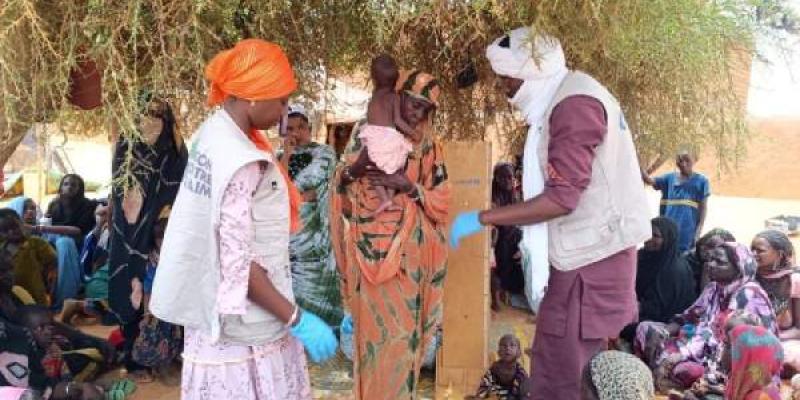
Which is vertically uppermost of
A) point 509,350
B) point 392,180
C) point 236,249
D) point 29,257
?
point 392,180

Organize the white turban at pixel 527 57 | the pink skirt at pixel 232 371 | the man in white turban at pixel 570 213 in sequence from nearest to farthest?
the pink skirt at pixel 232 371
the man in white turban at pixel 570 213
the white turban at pixel 527 57

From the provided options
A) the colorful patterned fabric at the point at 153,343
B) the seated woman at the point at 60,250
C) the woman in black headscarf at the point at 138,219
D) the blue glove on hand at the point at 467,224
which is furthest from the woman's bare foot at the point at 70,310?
the blue glove on hand at the point at 467,224

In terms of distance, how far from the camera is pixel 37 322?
4.46 meters

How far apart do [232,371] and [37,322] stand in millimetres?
2727

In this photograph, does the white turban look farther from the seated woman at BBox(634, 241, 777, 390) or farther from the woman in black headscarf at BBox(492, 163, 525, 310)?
the woman in black headscarf at BBox(492, 163, 525, 310)

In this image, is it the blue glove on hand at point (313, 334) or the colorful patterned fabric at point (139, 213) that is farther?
the colorful patterned fabric at point (139, 213)

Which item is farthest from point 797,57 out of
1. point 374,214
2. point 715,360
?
point 374,214

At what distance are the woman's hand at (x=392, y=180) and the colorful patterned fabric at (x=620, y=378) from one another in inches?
57.9

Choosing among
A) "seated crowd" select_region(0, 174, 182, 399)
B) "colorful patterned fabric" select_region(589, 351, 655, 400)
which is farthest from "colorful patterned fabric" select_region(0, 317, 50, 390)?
"colorful patterned fabric" select_region(589, 351, 655, 400)

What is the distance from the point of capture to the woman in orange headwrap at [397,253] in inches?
150

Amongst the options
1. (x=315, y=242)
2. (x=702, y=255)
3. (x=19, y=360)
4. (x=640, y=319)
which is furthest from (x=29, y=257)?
(x=702, y=255)

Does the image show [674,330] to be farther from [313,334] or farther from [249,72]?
[249,72]

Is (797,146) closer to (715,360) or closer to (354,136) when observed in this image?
(715,360)

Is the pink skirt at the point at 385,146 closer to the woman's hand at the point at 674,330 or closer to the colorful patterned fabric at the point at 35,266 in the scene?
the woman's hand at the point at 674,330
